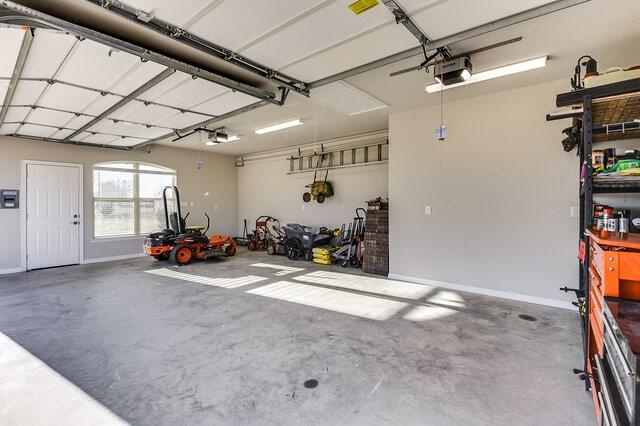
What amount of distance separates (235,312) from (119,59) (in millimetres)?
2961

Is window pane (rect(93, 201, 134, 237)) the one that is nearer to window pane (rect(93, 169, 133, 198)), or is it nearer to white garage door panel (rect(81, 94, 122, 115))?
window pane (rect(93, 169, 133, 198))

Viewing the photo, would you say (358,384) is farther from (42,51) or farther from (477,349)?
(42,51)

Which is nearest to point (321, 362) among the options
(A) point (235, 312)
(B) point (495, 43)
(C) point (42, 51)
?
(A) point (235, 312)

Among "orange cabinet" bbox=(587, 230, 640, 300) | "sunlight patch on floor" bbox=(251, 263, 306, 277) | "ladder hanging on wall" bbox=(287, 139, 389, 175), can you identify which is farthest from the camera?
"ladder hanging on wall" bbox=(287, 139, 389, 175)

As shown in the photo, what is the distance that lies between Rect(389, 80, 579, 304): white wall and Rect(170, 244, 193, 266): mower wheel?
4313 millimetres

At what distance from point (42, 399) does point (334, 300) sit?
299 cm

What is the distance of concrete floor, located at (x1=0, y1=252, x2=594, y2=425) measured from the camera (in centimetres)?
204

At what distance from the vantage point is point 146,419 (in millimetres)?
1924

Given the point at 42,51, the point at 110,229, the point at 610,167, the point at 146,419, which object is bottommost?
the point at 146,419

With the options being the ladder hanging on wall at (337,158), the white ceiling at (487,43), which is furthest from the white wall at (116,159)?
the white ceiling at (487,43)

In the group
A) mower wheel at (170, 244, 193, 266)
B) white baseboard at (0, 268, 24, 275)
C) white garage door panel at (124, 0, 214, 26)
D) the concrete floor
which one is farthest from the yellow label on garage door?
white baseboard at (0, 268, 24, 275)

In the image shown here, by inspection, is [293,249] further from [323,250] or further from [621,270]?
[621,270]

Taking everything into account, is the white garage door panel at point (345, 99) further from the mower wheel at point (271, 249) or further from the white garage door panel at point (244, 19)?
the mower wheel at point (271, 249)

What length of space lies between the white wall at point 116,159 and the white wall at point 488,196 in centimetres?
587
